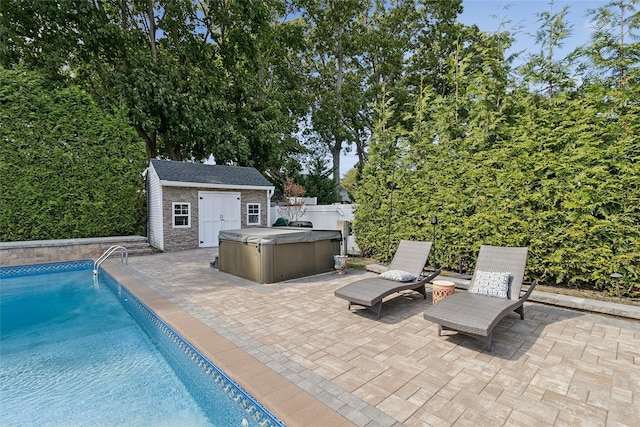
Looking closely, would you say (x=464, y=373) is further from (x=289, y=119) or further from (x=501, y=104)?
(x=289, y=119)

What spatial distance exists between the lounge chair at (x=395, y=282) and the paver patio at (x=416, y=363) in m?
0.32

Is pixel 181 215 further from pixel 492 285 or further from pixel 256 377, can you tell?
pixel 492 285

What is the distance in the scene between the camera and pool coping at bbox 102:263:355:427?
2457mm

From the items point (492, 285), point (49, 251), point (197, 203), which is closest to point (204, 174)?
point (197, 203)

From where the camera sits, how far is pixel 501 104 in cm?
716

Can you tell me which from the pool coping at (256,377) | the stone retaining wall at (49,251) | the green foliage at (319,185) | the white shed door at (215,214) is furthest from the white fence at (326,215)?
the pool coping at (256,377)

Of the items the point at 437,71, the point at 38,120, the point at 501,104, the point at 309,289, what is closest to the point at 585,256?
the point at 501,104

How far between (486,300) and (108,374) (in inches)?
195

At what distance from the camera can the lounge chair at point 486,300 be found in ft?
11.8

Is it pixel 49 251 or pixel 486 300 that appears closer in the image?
pixel 486 300

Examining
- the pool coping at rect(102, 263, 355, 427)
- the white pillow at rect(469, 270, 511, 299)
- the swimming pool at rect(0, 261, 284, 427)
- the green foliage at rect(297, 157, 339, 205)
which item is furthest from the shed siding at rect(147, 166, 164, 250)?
the white pillow at rect(469, 270, 511, 299)

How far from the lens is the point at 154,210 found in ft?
43.1

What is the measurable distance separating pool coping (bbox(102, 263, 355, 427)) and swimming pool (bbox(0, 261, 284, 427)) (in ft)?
0.29

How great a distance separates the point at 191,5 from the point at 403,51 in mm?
14905
